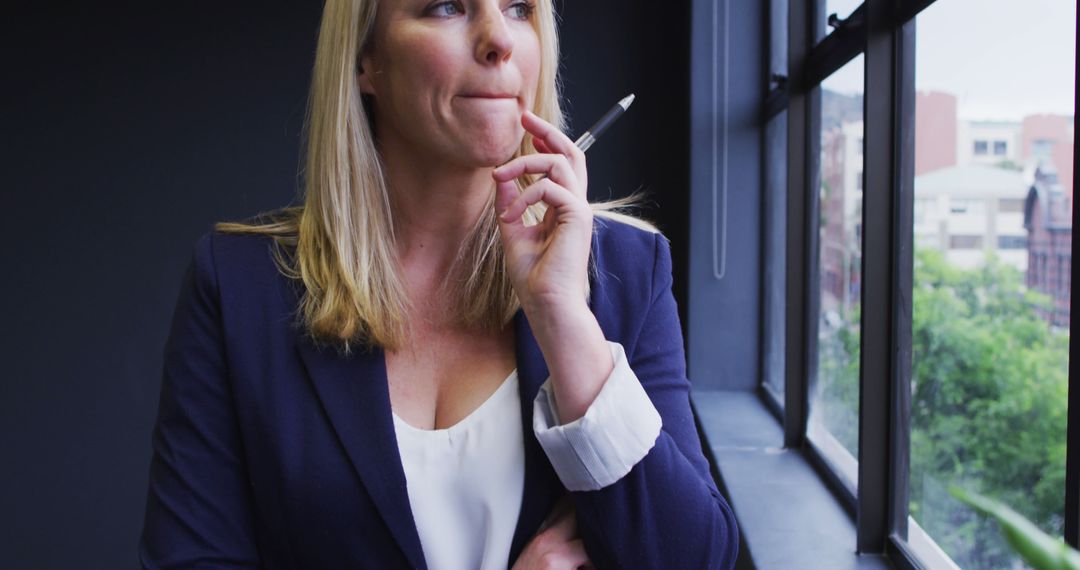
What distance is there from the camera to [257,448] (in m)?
1.05

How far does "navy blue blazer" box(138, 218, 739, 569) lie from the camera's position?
101 cm

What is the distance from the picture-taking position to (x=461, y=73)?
3.54 ft

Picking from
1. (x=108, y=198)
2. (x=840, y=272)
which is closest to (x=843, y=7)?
(x=840, y=272)

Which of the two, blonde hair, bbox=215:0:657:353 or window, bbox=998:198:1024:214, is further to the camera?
window, bbox=998:198:1024:214

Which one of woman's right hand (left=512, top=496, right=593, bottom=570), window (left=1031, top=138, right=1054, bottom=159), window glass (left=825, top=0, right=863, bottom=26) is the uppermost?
window glass (left=825, top=0, right=863, bottom=26)

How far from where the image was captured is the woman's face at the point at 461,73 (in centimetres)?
108

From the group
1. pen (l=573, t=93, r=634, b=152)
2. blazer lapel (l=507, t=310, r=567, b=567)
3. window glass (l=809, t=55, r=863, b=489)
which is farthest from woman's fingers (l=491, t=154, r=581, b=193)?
window glass (l=809, t=55, r=863, b=489)

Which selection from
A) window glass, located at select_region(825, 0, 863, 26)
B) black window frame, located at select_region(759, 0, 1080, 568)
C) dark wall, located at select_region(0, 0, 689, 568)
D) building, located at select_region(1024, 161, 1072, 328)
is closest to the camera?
building, located at select_region(1024, 161, 1072, 328)

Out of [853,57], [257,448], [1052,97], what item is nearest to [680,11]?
[853,57]

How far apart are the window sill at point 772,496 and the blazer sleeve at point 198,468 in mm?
1316

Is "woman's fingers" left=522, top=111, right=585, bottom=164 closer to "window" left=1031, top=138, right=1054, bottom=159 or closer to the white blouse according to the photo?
the white blouse

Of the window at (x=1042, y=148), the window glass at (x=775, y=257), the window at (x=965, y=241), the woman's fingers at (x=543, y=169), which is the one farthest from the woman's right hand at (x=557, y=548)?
the window glass at (x=775, y=257)

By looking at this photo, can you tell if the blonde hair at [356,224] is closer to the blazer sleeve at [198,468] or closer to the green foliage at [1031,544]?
the blazer sleeve at [198,468]

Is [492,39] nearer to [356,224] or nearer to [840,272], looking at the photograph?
[356,224]
